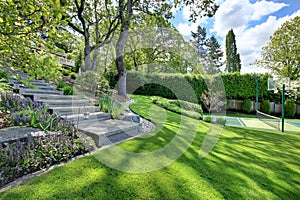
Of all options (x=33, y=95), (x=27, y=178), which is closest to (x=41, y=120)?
(x=27, y=178)

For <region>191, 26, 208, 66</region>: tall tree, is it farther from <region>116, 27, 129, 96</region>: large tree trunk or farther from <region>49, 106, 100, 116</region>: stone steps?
<region>49, 106, 100, 116</region>: stone steps

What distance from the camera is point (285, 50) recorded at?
16.6m

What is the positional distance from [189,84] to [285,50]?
11.6 metres

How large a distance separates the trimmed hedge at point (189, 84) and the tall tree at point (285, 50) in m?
6.91

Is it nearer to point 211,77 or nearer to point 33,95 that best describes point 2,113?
point 33,95

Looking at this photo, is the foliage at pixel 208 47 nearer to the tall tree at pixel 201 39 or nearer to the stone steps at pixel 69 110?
the tall tree at pixel 201 39

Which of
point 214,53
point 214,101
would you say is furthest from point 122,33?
point 214,53

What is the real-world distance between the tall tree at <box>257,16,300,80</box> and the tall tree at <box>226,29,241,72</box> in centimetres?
601

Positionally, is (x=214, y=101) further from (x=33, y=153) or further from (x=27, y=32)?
(x=27, y=32)

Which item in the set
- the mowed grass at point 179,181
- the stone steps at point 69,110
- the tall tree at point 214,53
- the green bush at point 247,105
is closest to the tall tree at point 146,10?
the stone steps at point 69,110

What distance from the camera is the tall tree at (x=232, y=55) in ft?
79.4

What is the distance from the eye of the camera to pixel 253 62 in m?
20.0

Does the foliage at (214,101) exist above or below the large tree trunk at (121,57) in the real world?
below

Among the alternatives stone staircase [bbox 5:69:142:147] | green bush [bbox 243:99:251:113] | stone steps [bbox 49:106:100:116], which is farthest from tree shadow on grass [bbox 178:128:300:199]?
green bush [bbox 243:99:251:113]
